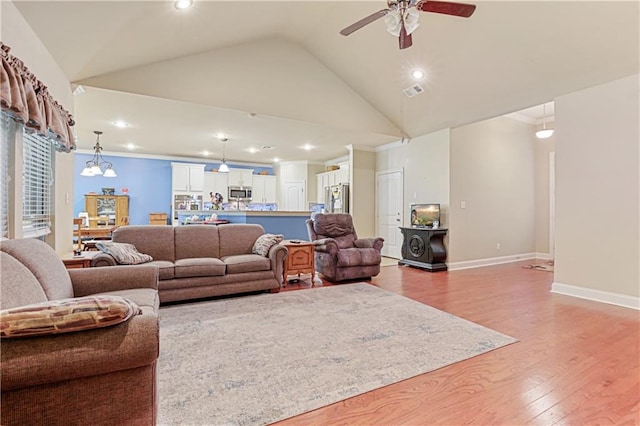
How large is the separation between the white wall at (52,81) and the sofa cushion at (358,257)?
3448 millimetres

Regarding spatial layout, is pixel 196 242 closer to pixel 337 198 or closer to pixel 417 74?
pixel 417 74

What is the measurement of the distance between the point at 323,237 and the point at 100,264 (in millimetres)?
3042

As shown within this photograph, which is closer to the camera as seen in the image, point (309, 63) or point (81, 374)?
point (81, 374)

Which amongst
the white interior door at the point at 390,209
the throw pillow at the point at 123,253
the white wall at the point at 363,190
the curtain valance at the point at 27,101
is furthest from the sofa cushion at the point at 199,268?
the white interior door at the point at 390,209

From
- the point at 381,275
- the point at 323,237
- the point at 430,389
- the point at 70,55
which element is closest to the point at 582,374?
the point at 430,389

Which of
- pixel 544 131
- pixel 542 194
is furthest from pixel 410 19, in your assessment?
pixel 542 194

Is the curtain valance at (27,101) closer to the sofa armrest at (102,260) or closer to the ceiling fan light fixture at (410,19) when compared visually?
the sofa armrest at (102,260)

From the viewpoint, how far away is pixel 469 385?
189cm

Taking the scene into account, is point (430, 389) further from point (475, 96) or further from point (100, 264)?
point (475, 96)

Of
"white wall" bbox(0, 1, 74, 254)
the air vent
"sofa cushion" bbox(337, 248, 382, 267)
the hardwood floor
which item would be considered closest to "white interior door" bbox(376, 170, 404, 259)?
the air vent

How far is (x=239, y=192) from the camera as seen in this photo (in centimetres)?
929

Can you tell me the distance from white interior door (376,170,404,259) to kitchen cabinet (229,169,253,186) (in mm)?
4138

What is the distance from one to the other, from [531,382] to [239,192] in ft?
27.8

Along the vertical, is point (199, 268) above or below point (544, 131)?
below
